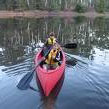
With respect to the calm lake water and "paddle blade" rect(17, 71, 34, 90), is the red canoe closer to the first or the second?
the calm lake water

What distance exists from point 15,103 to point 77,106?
9.39 feet

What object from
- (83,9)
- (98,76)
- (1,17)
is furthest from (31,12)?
(98,76)

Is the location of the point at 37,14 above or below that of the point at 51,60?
above

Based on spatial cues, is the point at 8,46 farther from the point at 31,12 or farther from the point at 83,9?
the point at 83,9

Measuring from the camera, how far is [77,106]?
13.7 metres

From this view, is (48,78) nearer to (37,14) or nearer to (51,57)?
(51,57)

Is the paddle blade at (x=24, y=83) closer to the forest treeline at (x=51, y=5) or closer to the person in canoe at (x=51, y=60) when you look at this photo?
the person in canoe at (x=51, y=60)

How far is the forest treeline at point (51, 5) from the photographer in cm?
7394

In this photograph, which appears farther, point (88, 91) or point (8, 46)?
point (8, 46)

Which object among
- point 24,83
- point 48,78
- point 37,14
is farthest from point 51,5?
point 48,78

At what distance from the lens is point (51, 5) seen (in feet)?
259

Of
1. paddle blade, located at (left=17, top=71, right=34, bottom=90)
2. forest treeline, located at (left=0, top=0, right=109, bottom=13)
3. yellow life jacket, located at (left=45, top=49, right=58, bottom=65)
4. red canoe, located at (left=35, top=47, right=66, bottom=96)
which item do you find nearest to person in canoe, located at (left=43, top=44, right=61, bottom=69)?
yellow life jacket, located at (left=45, top=49, right=58, bottom=65)

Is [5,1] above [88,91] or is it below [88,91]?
above

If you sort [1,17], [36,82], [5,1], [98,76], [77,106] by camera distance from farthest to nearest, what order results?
1. [5,1]
2. [1,17]
3. [98,76]
4. [36,82]
5. [77,106]
